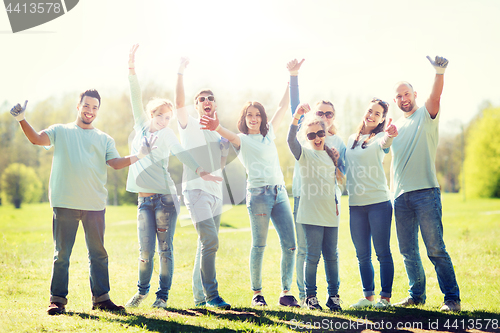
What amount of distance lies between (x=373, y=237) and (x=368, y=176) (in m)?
0.76

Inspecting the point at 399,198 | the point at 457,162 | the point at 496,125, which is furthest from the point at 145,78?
the point at 457,162

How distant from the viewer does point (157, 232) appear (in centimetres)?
503

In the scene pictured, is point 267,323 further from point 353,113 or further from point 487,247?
point 353,113

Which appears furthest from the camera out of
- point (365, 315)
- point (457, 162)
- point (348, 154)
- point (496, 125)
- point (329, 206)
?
point (457, 162)

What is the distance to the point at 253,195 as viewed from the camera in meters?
5.04

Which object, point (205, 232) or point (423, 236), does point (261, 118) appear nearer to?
point (205, 232)

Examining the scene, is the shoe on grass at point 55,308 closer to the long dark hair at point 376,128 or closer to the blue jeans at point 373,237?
the blue jeans at point 373,237

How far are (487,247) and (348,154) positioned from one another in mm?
6954

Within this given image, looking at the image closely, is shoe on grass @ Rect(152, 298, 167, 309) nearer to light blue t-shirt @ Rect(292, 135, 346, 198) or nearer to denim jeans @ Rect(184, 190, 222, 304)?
denim jeans @ Rect(184, 190, 222, 304)

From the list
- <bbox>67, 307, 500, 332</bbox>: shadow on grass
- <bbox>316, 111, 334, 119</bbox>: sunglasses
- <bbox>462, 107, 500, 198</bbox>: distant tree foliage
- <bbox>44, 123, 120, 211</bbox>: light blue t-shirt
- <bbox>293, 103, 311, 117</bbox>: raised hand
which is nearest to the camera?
<bbox>67, 307, 500, 332</bbox>: shadow on grass

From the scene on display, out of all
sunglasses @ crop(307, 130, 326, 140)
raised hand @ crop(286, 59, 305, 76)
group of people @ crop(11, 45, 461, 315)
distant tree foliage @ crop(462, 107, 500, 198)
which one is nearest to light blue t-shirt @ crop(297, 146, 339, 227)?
group of people @ crop(11, 45, 461, 315)

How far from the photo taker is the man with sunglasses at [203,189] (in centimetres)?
480

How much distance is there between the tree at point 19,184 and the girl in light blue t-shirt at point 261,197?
29671 millimetres

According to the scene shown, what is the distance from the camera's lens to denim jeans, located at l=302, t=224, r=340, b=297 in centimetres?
477
